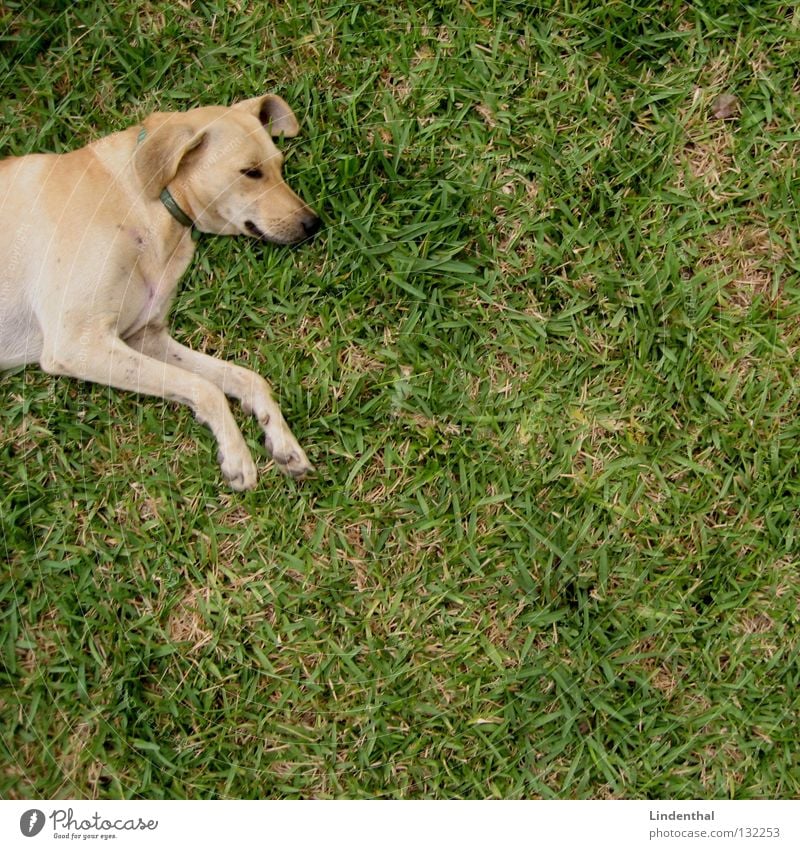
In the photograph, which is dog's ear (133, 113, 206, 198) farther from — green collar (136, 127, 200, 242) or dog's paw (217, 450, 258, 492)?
dog's paw (217, 450, 258, 492)

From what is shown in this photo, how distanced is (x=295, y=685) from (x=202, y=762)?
50 cm

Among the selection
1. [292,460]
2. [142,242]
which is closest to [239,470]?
[292,460]

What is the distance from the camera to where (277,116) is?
3383 mm

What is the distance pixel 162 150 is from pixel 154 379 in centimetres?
96

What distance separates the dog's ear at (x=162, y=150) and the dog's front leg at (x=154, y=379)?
70 cm

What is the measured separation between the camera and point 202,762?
3.17m

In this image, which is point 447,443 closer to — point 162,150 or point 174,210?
point 174,210

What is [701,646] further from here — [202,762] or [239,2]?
[239,2]

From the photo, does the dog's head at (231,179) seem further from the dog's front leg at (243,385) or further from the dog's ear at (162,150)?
the dog's front leg at (243,385)

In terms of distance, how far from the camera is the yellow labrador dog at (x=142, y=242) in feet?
10.3

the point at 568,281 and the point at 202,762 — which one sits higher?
the point at 568,281
